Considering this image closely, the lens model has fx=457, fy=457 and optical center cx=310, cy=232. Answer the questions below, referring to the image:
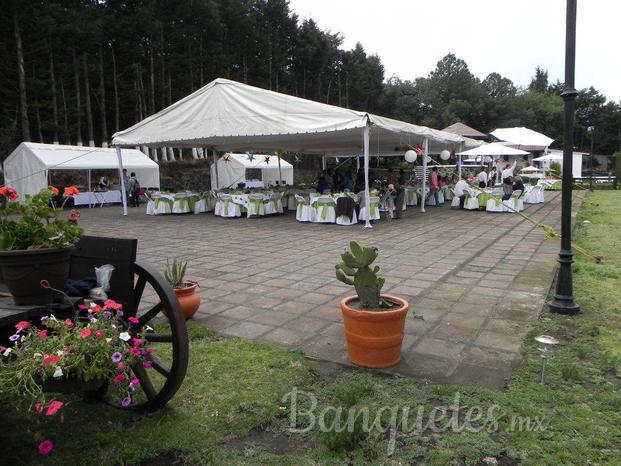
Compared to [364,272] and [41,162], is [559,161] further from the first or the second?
[364,272]

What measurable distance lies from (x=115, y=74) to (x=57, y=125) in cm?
486

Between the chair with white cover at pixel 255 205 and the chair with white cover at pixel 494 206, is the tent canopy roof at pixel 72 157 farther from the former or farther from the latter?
the chair with white cover at pixel 494 206

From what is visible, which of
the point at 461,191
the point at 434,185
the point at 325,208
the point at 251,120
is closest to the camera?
the point at 325,208

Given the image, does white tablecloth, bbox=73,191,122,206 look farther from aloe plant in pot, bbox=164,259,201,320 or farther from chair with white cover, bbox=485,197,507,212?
aloe plant in pot, bbox=164,259,201,320

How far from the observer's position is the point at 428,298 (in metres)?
4.78

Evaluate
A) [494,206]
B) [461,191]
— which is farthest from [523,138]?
[494,206]

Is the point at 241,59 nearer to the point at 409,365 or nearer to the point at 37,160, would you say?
the point at 37,160

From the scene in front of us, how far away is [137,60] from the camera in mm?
24141

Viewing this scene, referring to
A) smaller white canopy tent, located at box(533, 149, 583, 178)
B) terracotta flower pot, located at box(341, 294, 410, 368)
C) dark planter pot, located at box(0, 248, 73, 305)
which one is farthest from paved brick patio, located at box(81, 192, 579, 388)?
smaller white canopy tent, located at box(533, 149, 583, 178)

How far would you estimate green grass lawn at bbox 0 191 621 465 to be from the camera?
2164 mm

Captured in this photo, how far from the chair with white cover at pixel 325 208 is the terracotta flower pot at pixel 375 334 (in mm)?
8206

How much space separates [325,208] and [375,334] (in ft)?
27.6

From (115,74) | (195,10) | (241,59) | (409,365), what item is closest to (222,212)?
(409,365)

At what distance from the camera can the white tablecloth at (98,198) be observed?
1753 centimetres
